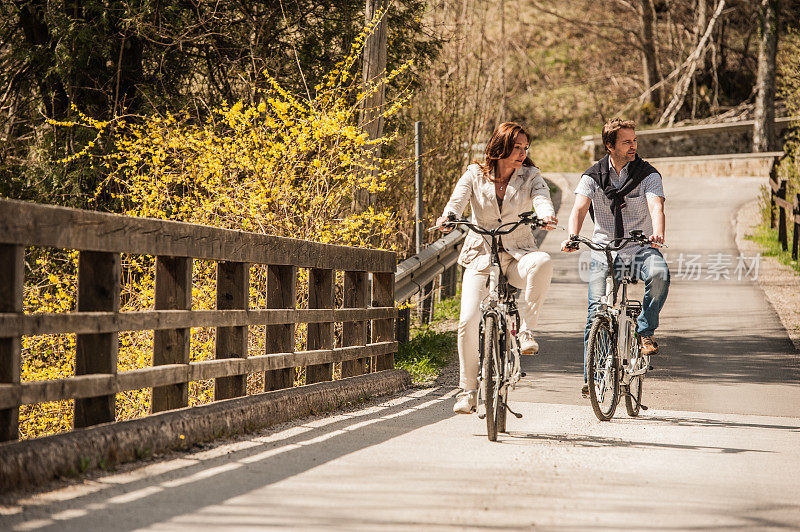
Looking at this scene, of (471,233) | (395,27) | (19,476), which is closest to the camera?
(19,476)

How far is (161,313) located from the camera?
583 cm

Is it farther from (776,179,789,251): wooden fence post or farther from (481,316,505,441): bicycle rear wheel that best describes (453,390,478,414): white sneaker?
(776,179,789,251): wooden fence post

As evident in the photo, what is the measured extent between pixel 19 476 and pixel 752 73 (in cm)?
4048

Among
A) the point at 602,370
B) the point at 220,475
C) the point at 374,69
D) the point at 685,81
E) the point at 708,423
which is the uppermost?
the point at 685,81

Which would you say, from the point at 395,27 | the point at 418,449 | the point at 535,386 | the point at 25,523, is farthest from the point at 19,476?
the point at 395,27

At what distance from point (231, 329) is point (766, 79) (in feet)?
96.0

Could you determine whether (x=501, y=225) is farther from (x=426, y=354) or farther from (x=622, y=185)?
(x=426, y=354)

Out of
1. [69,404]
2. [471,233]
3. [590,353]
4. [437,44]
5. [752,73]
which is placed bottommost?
[69,404]

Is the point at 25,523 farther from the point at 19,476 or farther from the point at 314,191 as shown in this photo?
the point at 314,191

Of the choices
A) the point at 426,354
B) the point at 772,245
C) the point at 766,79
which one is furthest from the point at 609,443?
the point at 766,79

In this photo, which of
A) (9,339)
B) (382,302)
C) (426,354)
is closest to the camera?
(9,339)

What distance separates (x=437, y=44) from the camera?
1567 cm

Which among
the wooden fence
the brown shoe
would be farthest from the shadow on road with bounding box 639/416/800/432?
the wooden fence

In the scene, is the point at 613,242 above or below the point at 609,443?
above
